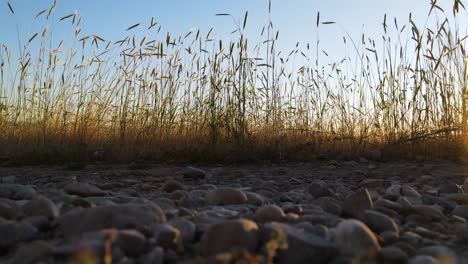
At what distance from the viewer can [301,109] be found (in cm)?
363

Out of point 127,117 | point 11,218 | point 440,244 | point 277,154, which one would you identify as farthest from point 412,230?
point 127,117

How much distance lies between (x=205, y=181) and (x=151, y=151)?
3.23 ft

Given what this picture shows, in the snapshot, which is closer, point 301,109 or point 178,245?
point 178,245

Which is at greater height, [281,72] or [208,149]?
[281,72]

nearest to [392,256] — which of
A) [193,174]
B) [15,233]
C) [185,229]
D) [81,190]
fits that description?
[185,229]

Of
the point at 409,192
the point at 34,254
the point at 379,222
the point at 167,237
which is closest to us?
the point at 34,254

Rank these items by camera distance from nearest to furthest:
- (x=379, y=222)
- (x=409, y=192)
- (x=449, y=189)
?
1. (x=379, y=222)
2. (x=409, y=192)
3. (x=449, y=189)

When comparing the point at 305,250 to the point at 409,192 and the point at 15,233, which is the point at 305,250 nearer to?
the point at 15,233

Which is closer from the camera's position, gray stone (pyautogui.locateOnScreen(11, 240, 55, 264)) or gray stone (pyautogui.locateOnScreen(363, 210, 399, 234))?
gray stone (pyautogui.locateOnScreen(11, 240, 55, 264))

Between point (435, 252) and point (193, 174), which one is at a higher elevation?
point (193, 174)

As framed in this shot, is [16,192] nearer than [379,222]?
No

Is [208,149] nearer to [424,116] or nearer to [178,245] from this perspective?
[424,116]

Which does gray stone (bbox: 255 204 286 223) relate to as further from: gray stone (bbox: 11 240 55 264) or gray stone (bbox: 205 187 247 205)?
gray stone (bbox: 11 240 55 264)

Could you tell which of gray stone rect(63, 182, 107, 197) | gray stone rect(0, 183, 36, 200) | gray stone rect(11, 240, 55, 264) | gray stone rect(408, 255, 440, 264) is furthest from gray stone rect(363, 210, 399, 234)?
gray stone rect(0, 183, 36, 200)
